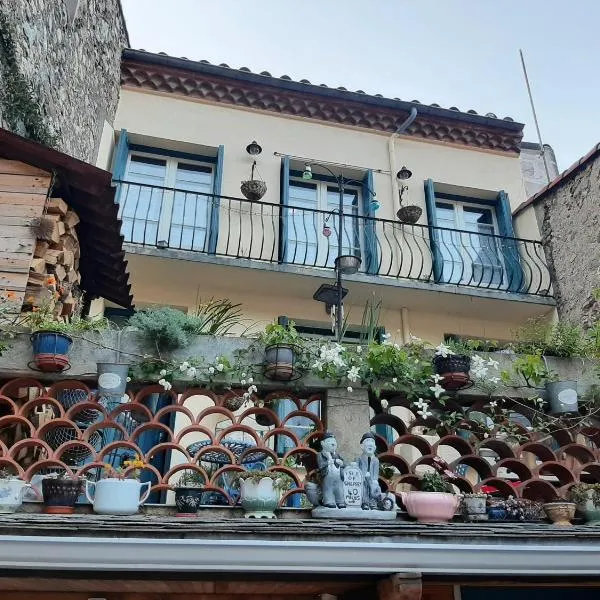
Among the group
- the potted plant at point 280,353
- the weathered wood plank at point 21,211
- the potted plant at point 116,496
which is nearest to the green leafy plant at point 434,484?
the potted plant at point 280,353

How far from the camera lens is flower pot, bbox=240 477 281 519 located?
3750mm

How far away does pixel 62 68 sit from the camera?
7.00 meters

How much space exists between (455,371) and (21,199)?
364 cm

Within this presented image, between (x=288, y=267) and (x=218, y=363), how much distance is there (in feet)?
13.1

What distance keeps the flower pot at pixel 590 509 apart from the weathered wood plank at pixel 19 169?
4719 mm

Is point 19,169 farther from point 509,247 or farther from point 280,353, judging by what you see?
point 509,247

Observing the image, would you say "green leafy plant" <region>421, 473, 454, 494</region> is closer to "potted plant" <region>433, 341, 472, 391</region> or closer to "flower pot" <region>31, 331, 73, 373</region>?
"potted plant" <region>433, 341, 472, 391</region>

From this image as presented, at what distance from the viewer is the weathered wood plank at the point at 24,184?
4918 millimetres

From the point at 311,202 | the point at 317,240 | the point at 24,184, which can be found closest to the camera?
the point at 24,184

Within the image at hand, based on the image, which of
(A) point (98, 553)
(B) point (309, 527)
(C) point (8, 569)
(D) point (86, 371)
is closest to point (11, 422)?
(D) point (86, 371)

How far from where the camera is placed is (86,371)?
4.21 metres

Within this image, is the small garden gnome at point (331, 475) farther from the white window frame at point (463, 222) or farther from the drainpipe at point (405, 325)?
the white window frame at point (463, 222)

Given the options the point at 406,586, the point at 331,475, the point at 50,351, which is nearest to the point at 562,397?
the point at 331,475

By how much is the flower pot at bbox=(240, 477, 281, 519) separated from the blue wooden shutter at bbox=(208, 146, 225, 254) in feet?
15.7
